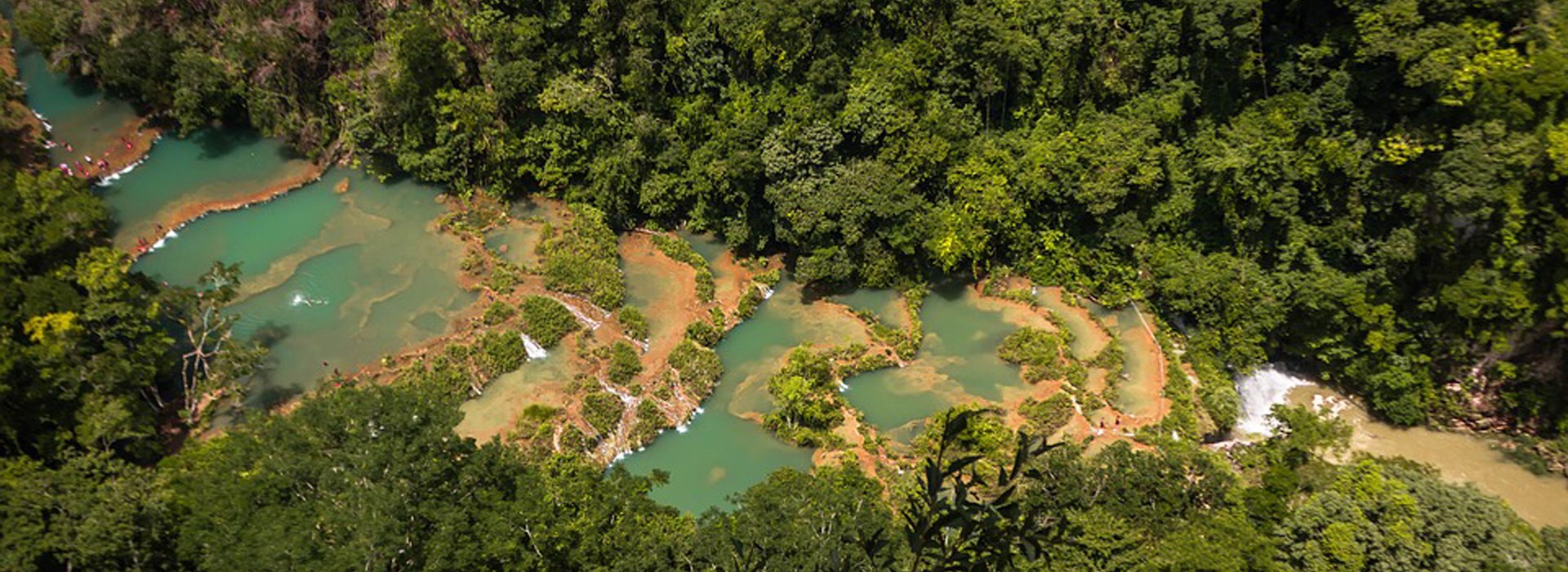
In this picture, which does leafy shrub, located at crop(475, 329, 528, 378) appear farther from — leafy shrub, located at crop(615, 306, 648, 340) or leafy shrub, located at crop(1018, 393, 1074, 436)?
leafy shrub, located at crop(1018, 393, 1074, 436)

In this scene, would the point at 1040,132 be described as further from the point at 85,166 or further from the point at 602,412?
the point at 85,166

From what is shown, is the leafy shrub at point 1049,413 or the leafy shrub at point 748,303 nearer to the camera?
the leafy shrub at point 1049,413

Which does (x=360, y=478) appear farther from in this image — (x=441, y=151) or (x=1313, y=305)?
(x=1313, y=305)

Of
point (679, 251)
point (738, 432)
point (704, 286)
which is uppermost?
point (679, 251)

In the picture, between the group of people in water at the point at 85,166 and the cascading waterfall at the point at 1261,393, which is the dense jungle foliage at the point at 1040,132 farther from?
the group of people in water at the point at 85,166

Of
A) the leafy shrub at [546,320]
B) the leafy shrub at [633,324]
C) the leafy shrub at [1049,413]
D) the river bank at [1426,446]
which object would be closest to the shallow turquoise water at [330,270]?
the leafy shrub at [546,320]

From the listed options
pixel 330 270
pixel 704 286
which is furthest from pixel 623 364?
pixel 330 270

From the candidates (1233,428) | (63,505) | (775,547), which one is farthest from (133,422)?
(1233,428)
